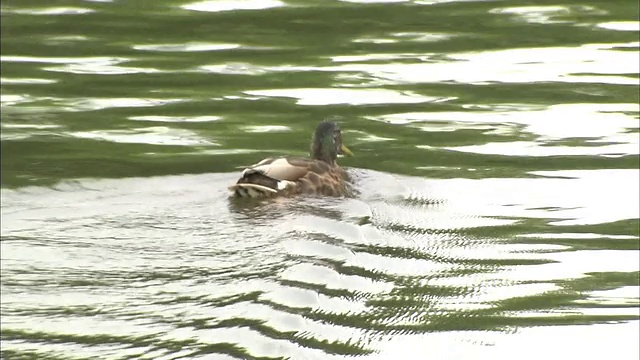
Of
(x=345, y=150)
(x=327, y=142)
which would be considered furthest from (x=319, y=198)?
(x=345, y=150)

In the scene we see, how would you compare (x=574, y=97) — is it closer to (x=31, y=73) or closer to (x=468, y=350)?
(x=31, y=73)

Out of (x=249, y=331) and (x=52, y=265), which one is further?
(x=52, y=265)

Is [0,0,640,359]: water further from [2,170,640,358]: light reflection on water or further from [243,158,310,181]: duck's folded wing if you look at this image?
[243,158,310,181]: duck's folded wing

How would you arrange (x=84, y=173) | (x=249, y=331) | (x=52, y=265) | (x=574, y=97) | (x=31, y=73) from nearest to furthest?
(x=249, y=331) → (x=52, y=265) → (x=84, y=173) → (x=574, y=97) → (x=31, y=73)

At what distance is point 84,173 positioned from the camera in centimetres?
997

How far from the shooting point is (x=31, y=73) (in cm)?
1255

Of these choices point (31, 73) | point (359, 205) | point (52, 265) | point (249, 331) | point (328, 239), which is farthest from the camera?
point (31, 73)

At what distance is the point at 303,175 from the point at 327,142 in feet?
1.95

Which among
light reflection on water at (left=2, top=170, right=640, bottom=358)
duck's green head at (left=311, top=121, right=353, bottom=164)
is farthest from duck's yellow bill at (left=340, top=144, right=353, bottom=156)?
light reflection on water at (left=2, top=170, right=640, bottom=358)

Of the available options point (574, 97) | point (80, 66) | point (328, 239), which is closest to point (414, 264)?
point (328, 239)

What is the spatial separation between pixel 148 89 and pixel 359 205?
3.24 metres

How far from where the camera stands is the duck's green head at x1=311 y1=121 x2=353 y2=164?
10.1 meters

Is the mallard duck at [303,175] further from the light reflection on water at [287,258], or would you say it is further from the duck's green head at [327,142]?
the light reflection on water at [287,258]

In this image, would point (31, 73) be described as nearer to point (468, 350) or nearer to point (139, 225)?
point (139, 225)
